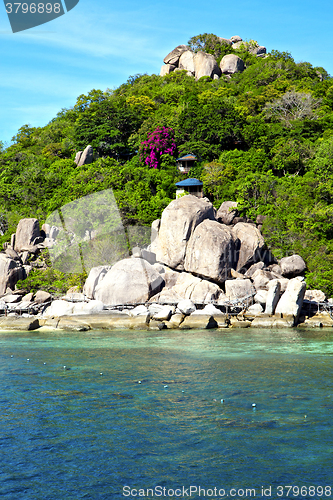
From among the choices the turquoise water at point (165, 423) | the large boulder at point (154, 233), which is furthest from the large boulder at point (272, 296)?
the large boulder at point (154, 233)

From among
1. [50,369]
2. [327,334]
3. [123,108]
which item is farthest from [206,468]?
[123,108]

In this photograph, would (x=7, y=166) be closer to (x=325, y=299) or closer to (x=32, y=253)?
(x=32, y=253)

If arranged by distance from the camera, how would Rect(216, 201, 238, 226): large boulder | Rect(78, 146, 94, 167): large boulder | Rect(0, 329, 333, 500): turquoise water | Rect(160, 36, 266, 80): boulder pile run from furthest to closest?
Rect(160, 36, 266, 80): boulder pile → Rect(78, 146, 94, 167): large boulder → Rect(216, 201, 238, 226): large boulder → Rect(0, 329, 333, 500): turquoise water

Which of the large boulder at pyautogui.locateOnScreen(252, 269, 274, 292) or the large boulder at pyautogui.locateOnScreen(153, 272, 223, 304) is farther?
the large boulder at pyautogui.locateOnScreen(252, 269, 274, 292)

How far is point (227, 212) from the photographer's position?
40.8m

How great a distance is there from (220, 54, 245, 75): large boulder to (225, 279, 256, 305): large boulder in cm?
5662

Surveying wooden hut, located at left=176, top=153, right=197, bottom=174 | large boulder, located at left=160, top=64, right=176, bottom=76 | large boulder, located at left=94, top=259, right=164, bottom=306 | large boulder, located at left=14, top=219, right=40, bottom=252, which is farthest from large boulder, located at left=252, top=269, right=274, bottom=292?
large boulder, located at left=160, top=64, right=176, bottom=76

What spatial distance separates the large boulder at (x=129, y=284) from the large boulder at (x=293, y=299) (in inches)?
375

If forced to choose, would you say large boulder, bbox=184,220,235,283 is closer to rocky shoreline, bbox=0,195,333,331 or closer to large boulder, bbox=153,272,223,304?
rocky shoreline, bbox=0,195,333,331

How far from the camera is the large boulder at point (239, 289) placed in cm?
3231

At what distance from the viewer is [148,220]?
1646 inches

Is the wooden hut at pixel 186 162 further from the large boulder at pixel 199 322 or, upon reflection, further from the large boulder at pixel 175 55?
the large boulder at pixel 175 55

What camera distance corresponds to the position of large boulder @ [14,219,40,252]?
43312mm

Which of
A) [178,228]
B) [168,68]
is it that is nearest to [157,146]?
[178,228]
